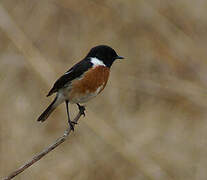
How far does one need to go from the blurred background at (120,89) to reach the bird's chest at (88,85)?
97 cm

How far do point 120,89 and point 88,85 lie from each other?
4.27 feet

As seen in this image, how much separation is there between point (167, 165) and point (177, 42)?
127 centimetres

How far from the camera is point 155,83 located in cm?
471

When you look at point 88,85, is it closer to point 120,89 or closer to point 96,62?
point 96,62

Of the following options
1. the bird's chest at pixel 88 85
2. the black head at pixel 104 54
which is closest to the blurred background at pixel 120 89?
the black head at pixel 104 54

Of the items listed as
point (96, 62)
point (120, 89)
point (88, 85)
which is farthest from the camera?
point (120, 89)

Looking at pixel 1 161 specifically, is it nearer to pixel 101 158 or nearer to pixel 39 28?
pixel 101 158

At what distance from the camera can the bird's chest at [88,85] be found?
3531 millimetres

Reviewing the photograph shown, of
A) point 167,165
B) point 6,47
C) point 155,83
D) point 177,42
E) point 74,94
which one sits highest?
point 177,42

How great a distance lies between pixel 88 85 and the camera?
353 centimetres

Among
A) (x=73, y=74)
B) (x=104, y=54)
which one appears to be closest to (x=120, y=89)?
(x=104, y=54)

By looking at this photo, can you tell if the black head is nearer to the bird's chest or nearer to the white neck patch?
the white neck patch

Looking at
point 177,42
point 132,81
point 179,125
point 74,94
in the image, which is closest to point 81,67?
point 74,94

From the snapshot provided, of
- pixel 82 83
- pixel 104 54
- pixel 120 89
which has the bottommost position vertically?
pixel 82 83
